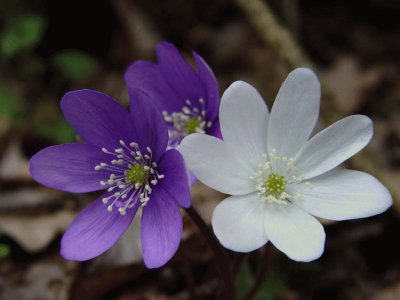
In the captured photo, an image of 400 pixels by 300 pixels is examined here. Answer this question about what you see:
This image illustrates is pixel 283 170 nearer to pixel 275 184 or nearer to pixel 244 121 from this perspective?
pixel 275 184

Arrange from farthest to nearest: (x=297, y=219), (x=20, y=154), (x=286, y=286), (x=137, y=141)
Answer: (x=20, y=154), (x=286, y=286), (x=137, y=141), (x=297, y=219)

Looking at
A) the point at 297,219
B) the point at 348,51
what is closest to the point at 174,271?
the point at 297,219

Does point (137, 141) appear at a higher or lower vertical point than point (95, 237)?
higher

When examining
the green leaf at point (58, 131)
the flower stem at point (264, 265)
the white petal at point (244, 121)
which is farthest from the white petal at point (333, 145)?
the green leaf at point (58, 131)

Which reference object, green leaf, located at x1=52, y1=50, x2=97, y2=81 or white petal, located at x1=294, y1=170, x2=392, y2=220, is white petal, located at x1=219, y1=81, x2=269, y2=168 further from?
green leaf, located at x1=52, y1=50, x2=97, y2=81

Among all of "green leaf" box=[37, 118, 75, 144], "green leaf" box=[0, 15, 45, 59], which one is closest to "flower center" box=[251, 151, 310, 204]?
"green leaf" box=[37, 118, 75, 144]

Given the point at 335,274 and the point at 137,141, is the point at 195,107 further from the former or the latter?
the point at 335,274
